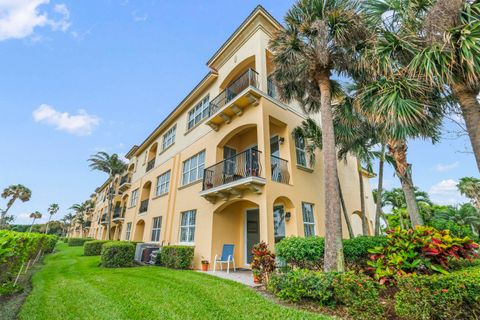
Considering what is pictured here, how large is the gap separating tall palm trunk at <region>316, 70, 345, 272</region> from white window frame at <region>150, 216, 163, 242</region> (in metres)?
13.9

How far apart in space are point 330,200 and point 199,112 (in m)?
12.2

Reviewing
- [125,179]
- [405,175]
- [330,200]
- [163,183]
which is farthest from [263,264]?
[125,179]

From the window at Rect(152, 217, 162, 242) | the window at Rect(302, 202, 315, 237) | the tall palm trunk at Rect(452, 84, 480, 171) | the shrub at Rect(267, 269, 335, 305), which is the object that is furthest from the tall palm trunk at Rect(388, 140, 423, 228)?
the window at Rect(152, 217, 162, 242)

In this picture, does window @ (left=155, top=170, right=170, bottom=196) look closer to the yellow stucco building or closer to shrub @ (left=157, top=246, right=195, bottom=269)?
the yellow stucco building

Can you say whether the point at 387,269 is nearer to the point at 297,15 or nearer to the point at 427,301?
→ the point at 427,301

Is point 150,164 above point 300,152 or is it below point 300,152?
above

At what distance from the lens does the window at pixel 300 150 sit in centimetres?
1197

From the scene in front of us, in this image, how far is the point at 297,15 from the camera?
27.7 ft

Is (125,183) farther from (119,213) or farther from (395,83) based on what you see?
(395,83)

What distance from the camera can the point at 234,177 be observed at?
436 inches

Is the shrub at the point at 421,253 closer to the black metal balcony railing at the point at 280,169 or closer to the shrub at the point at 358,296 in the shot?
the shrub at the point at 358,296

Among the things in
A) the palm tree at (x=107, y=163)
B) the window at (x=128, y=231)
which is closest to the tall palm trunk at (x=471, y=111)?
the window at (x=128, y=231)

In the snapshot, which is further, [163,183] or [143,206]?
[143,206]

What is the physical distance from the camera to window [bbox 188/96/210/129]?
15.5 meters
